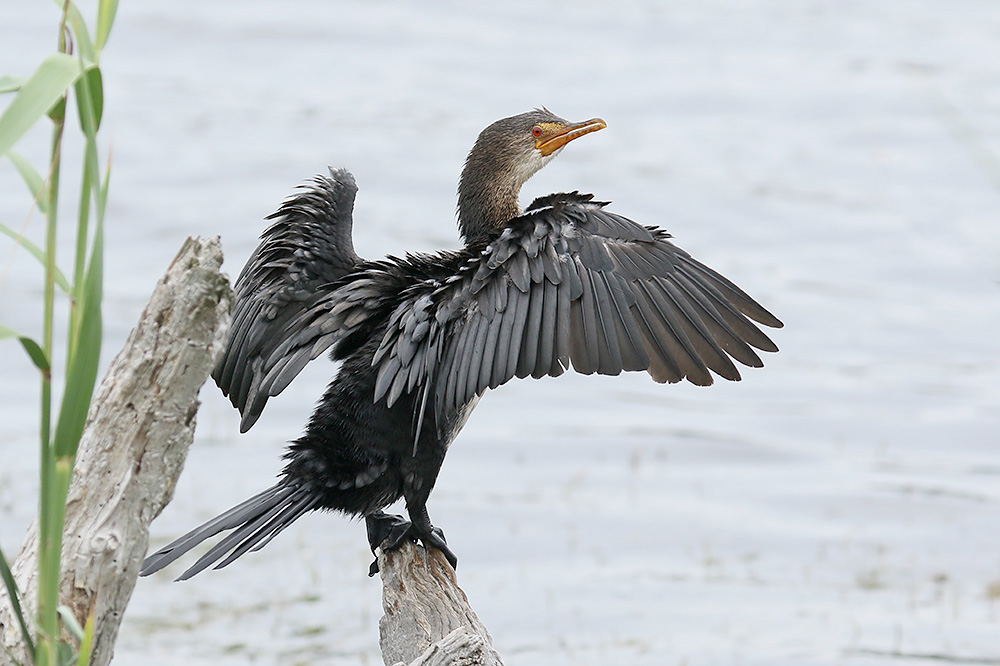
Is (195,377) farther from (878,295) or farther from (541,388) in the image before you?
(878,295)

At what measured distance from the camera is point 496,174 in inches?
158

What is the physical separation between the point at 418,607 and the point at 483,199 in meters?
1.45

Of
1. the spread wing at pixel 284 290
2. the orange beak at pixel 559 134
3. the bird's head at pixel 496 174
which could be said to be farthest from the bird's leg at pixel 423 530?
the orange beak at pixel 559 134

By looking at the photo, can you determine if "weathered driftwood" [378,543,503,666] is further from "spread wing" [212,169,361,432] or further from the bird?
"spread wing" [212,169,361,432]

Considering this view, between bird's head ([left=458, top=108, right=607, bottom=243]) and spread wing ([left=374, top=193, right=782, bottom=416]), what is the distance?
26.4 inches

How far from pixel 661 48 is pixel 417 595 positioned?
46.5ft

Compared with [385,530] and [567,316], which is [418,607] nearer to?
[385,530]

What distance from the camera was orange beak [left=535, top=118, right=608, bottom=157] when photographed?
13.8ft

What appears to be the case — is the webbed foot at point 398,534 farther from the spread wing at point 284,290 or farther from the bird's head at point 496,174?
the bird's head at point 496,174

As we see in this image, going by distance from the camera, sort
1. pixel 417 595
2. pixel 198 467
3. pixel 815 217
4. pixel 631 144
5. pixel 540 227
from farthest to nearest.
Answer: pixel 631 144 < pixel 815 217 < pixel 198 467 < pixel 540 227 < pixel 417 595

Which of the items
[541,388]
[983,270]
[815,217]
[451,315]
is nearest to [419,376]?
[451,315]

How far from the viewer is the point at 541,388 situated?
9.63 meters

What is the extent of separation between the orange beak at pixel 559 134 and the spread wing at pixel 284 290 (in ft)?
2.36

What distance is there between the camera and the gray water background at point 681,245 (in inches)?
260
